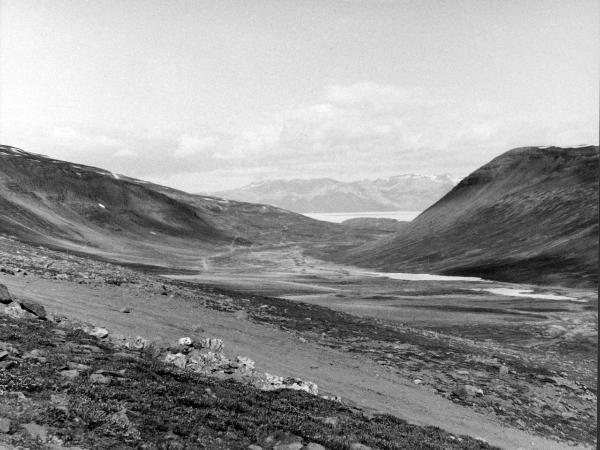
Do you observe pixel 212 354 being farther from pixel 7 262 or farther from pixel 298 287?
pixel 298 287

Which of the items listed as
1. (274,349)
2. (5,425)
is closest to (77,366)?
(5,425)

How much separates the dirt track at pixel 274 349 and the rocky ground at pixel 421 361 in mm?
2037

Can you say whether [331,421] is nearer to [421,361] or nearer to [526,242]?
[421,361]

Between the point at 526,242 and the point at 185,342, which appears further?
the point at 526,242

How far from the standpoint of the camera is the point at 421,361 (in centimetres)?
3666

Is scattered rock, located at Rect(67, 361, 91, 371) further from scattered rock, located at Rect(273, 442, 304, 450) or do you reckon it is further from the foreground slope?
the foreground slope

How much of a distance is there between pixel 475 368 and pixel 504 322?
37493 millimetres

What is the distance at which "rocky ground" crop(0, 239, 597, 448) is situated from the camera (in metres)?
23.8

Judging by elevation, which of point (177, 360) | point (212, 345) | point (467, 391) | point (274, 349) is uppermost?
point (177, 360)

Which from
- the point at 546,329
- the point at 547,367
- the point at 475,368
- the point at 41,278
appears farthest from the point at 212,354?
the point at 546,329

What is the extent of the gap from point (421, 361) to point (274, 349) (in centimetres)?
1207

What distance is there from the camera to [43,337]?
19406 millimetres

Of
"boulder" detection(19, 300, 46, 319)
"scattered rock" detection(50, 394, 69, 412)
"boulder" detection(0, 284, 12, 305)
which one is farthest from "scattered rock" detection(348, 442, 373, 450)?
"boulder" detection(0, 284, 12, 305)

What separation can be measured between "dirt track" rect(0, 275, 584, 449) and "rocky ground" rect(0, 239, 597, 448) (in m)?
2.04
